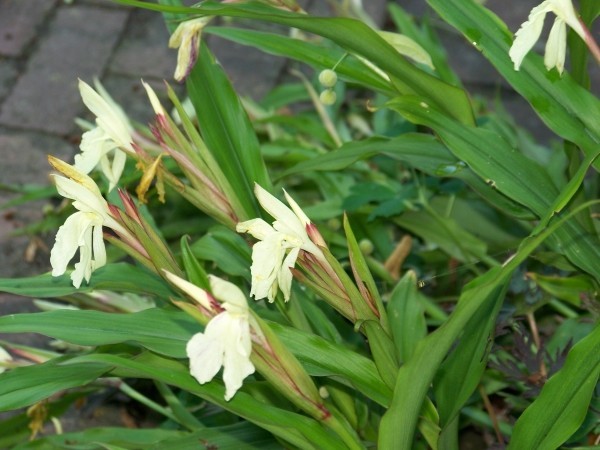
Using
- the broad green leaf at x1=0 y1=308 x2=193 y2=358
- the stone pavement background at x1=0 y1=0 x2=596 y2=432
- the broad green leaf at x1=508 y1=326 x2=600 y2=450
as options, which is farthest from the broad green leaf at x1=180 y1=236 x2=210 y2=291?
the stone pavement background at x1=0 y1=0 x2=596 y2=432

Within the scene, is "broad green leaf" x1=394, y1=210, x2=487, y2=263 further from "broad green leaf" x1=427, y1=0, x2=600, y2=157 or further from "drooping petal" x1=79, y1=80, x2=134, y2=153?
"drooping petal" x1=79, y1=80, x2=134, y2=153

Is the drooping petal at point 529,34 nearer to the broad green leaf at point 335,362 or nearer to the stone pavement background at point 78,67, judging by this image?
the broad green leaf at point 335,362

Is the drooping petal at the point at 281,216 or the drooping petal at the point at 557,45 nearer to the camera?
the drooping petal at the point at 281,216

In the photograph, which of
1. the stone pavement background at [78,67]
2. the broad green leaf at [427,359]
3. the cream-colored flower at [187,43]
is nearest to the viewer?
the broad green leaf at [427,359]

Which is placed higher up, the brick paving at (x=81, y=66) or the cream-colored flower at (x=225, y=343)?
the cream-colored flower at (x=225, y=343)

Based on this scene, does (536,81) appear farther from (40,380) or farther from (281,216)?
(40,380)

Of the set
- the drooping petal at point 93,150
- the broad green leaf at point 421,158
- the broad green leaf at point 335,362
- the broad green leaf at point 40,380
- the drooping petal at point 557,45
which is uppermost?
the drooping petal at point 557,45

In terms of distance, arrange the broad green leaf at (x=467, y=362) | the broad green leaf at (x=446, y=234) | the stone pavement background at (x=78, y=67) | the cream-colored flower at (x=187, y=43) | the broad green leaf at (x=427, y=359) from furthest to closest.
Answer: the stone pavement background at (x=78, y=67) < the broad green leaf at (x=446, y=234) < the cream-colored flower at (x=187, y=43) < the broad green leaf at (x=467, y=362) < the broad green leaf at (x=427, y=359)

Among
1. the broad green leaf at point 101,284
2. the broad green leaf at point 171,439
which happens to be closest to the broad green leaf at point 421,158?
the broad green leaf at point 101,284
